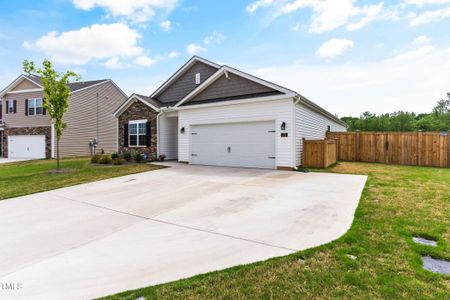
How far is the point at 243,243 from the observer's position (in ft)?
11.3

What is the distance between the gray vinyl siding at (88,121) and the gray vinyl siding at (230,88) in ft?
41.5

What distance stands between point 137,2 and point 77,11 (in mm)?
3418

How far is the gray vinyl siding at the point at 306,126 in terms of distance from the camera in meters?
10.4

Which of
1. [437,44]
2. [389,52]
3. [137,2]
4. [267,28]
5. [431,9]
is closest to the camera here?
[431,9]

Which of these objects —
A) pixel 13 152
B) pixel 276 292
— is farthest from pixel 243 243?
pixel 13 152

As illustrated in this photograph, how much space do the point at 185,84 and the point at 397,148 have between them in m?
13.0

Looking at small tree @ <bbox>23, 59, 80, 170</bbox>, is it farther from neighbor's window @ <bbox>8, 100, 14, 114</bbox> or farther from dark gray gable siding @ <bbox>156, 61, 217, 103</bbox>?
neighbor's window @ <bbox>8, 100, 14, 114</bbox>

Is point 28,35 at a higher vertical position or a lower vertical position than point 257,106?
higher

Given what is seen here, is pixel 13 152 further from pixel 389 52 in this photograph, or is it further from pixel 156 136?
pixel 389 52

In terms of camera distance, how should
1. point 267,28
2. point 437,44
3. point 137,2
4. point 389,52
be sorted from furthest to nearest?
point 389,52 → point 267,28 → point 437,44 → point 137,2

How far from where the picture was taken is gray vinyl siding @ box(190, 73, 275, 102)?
11.3m

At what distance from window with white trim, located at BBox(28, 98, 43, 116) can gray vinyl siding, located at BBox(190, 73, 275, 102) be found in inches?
584

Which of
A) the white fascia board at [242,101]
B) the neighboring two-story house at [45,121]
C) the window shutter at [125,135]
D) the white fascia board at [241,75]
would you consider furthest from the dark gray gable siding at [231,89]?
the neighboring two-story house at [45,121]

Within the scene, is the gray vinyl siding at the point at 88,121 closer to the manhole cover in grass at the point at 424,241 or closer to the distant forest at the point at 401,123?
the manhole cover in grass at the point at 424,241
